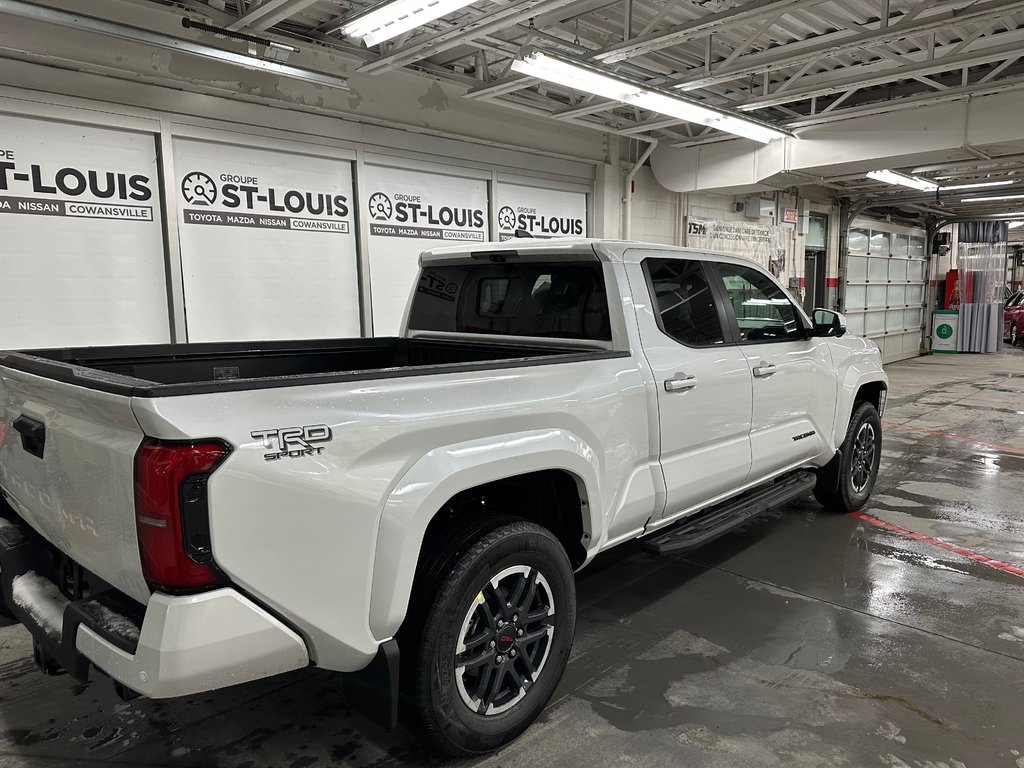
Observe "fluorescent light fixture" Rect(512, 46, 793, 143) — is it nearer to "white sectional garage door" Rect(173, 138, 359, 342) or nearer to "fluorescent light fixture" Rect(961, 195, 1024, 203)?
"white sectional garage door" Rect(173, 138, 359, 342)

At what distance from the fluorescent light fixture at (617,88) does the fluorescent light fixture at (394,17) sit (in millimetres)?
924

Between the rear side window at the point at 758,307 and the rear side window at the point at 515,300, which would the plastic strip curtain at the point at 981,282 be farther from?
the rear side window at the point at 515,300

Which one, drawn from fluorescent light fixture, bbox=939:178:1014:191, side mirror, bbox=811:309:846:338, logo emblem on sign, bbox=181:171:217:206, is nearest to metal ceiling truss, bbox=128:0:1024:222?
logo emblem on sign, bbox=181:171:217:206

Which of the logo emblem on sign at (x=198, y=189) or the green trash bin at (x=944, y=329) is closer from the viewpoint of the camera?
the logo emblem on sign at (x=198, y=189)

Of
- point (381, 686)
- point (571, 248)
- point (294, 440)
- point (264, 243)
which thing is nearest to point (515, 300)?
point (571, 248)

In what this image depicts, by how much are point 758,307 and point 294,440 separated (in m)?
2.93

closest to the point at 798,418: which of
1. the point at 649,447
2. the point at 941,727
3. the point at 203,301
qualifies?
the point at 649,447

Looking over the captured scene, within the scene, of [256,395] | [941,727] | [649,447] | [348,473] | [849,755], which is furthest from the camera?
[649,447]

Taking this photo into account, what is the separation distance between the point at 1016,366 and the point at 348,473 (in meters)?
17.8

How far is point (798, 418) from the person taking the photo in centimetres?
412

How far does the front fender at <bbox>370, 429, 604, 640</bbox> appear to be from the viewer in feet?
6.47

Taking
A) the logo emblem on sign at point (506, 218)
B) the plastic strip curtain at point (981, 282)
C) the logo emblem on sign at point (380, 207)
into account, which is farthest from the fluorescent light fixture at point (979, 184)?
the logo emblem on sign at point (380, 207)

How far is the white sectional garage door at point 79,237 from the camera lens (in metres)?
5.32

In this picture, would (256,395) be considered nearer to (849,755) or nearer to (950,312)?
(849,755)
